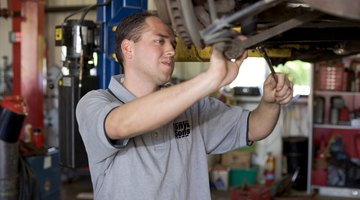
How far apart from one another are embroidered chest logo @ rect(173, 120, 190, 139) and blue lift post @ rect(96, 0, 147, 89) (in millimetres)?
815

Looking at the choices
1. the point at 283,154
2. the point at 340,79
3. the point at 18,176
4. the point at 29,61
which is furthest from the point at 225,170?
the point at 18,176

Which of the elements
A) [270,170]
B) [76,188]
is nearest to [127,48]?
[76,188]

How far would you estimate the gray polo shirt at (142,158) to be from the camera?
4.48 ft

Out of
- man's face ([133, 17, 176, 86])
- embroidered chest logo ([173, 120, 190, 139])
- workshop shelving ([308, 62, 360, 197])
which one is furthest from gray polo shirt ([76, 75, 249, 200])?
workshop shelving ([308, 62, 360, 197])

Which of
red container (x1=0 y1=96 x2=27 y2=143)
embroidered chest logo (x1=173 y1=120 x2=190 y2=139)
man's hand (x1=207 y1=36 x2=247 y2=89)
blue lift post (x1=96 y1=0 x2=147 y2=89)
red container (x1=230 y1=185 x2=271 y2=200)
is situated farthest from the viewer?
red container (x1=230 y1=185 x2=271 y2=200)

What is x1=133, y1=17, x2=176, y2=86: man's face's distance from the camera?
1.44 metres

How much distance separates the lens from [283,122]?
566cm

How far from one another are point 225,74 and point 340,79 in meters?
4.08

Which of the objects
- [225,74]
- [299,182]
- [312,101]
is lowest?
[299,182]

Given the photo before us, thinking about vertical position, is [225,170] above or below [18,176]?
below

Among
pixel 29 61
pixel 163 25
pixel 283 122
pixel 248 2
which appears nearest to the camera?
pixel 248 2

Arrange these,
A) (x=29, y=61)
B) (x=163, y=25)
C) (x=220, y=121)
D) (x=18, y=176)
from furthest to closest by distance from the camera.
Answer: (x=29, y=61), (x=18, y=176), (x=220, y=121), (x=163, y=25)

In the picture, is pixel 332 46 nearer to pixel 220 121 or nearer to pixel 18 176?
pixel 220 121

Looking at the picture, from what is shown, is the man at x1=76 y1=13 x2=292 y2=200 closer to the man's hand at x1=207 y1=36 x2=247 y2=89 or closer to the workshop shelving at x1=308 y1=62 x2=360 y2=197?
the man's hand at x1=207 y1=36 x2=247 y2=89
